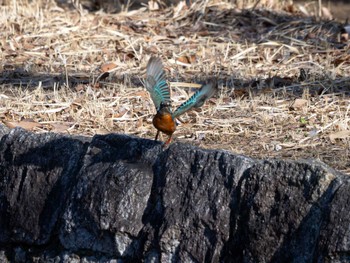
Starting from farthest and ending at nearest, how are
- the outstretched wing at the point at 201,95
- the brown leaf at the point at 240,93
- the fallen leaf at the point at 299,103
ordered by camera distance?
the brown leaf at the point at 240,93 < the fallen leaf at the point at 299,103 < the outstretched wing at the point at 201,95

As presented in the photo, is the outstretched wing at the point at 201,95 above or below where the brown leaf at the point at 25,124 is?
above

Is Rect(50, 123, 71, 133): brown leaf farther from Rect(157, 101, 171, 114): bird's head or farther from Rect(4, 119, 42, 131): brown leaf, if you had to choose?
Rect(157, 101, 171, 114): bird's head

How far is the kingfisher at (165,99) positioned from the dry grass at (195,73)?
863mm

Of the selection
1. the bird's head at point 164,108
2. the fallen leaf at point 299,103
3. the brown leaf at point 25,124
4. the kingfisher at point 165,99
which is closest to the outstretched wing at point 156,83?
the kingfisher at point 165,99

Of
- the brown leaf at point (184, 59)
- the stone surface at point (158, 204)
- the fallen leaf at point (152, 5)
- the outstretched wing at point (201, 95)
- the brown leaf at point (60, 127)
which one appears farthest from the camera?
the fallen leaf at point (152, 5)

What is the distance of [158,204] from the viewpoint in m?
4.34

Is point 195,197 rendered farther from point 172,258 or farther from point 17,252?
point 17,252

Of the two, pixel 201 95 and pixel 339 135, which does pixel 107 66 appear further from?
pixel 201 95

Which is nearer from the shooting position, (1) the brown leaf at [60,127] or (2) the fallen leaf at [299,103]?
(1) the brown leaf at [60,127]

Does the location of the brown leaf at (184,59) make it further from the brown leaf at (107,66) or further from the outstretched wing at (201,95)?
the outstretched wing at (201,95)

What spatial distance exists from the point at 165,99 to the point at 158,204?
2.08 ft

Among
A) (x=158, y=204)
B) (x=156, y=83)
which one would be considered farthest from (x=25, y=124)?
(x=158, y=204)

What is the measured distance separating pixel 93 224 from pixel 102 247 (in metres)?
0.14

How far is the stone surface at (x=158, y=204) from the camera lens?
12.9ft
